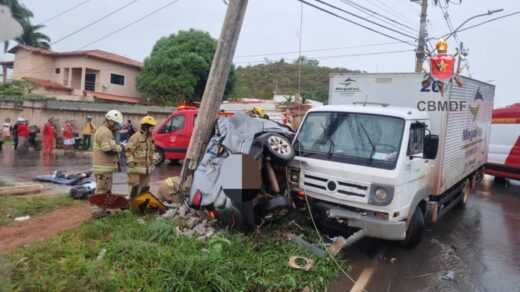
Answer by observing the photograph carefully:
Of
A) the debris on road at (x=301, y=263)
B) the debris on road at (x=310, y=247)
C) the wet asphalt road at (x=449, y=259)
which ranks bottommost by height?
the wet asphalt road at (x=449, y=259)

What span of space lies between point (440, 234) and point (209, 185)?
437cm

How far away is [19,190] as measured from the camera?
8242 mm

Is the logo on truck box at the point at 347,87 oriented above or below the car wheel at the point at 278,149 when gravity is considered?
above

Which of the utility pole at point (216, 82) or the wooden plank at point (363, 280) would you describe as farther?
the utility pole at point (216, 82)

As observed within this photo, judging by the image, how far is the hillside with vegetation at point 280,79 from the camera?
53747 millimetres

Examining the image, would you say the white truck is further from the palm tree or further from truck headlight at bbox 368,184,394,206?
the palm tree

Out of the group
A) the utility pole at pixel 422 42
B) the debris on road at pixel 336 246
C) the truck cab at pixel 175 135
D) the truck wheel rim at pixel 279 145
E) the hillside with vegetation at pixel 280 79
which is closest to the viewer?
the debris on road at pixel 336 246

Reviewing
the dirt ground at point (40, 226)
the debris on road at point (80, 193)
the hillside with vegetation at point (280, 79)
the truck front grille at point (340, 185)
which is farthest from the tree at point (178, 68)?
the truck front grille at point (340, 185)

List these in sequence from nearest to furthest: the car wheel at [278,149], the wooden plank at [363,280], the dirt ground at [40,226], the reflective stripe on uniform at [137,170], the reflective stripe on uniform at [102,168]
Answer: the wooden plank at [363,280] < the dirt ground at [40,226] < the car wheel at [278,149] < the reflective stripe on uniform at [102,168] < the reflective stripe on uniform at [137,170]

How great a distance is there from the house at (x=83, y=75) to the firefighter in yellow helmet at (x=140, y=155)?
25.8 metres

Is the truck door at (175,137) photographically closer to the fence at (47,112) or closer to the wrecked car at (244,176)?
the wrecked car at (244,176)

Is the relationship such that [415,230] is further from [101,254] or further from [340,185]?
[101,254]

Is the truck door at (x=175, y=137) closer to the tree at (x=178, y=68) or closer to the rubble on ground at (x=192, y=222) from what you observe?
the rubble on ground at (x=192, y=222)

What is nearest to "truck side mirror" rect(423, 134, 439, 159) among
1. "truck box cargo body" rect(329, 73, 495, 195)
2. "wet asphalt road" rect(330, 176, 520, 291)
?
"truck box cargo body" rect(329, 73, 495, 195)
